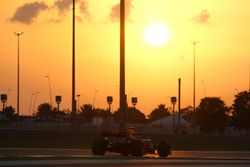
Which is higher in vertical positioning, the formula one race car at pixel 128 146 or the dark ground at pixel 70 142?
the formula one race car at pixel 128 146

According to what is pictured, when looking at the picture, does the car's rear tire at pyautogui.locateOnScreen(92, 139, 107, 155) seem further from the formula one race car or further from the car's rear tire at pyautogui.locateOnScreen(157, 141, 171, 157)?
the car's rear tire at pyautogui.locateOnScreen(157, 141, 171, 157)

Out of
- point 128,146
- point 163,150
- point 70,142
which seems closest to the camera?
point 128,146

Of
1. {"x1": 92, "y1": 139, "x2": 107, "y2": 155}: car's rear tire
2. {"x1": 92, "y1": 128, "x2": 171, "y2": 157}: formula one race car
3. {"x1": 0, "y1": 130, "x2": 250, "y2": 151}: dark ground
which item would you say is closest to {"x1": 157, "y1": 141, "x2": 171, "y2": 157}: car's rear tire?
{"x1": 92, "y1": 128, "x2": 171, "y2": 157}: formula one race car

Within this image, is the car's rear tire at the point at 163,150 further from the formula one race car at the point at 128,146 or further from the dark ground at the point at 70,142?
the dark ground at the point at 70,142

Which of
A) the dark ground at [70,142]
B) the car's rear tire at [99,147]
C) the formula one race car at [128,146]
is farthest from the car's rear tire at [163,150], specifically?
the dark ground at [70,142]

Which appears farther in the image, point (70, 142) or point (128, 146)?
point (70, 142)

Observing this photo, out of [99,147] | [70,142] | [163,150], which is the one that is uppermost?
[99,147]

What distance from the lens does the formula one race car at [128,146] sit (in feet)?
92.9

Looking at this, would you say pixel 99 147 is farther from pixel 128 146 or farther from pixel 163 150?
pixel 163 150

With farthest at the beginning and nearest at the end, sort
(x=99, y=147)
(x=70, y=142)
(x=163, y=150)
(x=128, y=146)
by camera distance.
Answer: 1. (x=70, y=142)
2. (x=163, y=150)
3. (x=99, y=147)
4. (x=128, y=146)

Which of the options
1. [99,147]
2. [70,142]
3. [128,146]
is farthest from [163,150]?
[70,142]

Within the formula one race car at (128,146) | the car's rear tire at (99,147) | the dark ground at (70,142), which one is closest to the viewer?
the formula one race car at (128,146)

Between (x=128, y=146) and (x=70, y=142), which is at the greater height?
(x=128, y=146)

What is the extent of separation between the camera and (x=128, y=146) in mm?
28484
